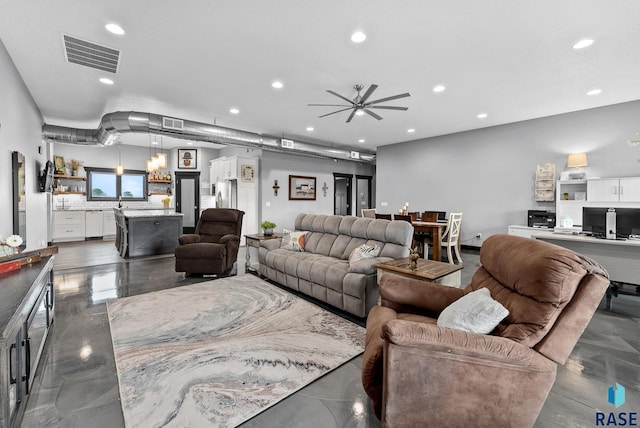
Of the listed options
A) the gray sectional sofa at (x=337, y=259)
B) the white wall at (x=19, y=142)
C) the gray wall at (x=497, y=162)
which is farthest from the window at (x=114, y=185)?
the gray wall at (x=497, y=162)

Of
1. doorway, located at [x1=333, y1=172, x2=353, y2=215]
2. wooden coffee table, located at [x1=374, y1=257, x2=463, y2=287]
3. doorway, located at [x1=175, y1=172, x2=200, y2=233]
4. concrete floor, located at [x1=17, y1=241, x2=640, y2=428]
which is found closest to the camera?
concrete floor, located at [x1=17, y1=241, x2=640, y2=428]

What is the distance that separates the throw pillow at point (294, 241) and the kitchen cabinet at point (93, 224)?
6891 mm

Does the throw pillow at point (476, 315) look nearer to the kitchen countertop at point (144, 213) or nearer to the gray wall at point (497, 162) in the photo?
the gray wall at point (497, 162)

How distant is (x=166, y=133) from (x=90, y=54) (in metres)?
2.11

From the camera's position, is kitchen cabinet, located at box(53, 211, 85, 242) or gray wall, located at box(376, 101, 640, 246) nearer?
gray wall, located at box(376, 101, 640, 246)

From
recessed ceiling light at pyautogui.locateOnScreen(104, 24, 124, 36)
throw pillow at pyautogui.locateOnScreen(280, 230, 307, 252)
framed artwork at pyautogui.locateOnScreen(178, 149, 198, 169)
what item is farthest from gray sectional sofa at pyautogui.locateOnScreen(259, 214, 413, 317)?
framed artwork at pyautogui.locateOnScreen(178, 149, 198, 169)

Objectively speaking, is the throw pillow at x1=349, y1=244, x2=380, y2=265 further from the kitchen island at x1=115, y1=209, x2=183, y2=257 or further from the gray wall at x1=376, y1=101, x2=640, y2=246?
Result: the kitchen island at x1=115, y1=209, x2=183, y2=257

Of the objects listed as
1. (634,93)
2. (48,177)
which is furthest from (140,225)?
(634,93)

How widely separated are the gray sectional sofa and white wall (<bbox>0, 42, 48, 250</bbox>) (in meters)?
3.05

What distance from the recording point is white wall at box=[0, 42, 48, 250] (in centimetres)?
322

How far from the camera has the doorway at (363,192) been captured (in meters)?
10.8

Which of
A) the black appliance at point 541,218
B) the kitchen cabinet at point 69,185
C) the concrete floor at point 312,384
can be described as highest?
the kitchen cabinet at point 69,185

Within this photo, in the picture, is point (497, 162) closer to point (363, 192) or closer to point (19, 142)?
point (363, 192)

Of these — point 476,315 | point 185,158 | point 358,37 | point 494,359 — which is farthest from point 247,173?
point 494,359
